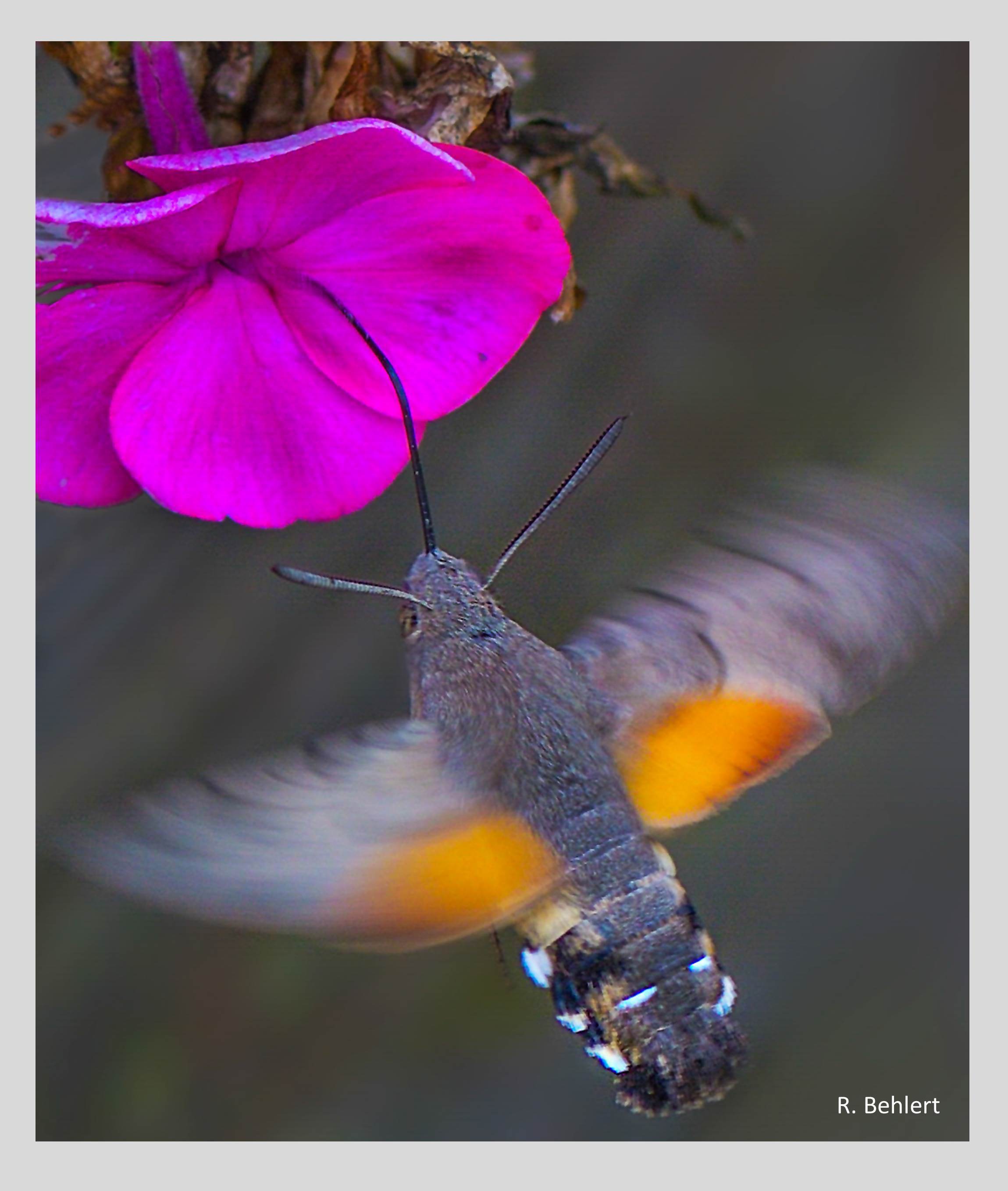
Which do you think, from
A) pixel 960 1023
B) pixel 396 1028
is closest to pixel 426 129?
pixel 396 1028

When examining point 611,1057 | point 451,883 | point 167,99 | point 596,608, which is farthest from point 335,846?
point 596,608

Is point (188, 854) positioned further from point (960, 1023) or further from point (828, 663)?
point (960, 1023)

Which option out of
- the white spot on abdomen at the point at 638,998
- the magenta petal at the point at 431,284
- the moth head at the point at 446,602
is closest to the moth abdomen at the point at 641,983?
the white spot on abdomen at the point at 638,998

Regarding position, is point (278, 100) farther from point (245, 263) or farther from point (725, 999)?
point (725, 999)

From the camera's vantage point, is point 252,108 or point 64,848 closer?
point 64,848

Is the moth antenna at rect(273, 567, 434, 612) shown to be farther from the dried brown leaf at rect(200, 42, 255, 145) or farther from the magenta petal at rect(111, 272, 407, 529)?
the dried brown leaf at rect(200, 42, 255, 145)

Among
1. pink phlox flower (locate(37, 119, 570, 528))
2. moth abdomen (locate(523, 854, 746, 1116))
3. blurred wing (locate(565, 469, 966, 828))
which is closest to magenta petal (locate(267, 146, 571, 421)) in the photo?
pink phlox flower (locate(37, 119, 570, 528))

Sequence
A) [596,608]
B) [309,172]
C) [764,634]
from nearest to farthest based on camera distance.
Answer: [309,172] < [764,634] < [596,608]
